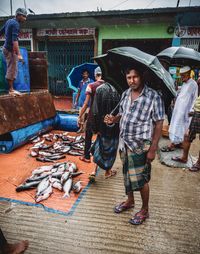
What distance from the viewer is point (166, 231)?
2.71 meters

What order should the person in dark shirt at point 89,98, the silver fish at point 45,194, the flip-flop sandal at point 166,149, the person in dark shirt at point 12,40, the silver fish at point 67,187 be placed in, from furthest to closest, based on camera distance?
the flip-flop sandal at point 166,149
the person in dark shirt at point 12,40
the person in dark shirt at point 89,98
the silver fish at point 67,187
the silver fish at point 45,194

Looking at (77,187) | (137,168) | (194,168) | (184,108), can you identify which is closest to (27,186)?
(77,187)

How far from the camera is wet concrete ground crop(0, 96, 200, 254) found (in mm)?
2436

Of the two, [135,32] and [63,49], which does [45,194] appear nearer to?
[135,32]

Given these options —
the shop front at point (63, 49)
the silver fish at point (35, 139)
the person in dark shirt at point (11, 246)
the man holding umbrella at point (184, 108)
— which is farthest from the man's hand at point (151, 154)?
the shop front at point (63, 49)

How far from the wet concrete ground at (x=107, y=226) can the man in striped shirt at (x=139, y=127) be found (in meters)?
0.57

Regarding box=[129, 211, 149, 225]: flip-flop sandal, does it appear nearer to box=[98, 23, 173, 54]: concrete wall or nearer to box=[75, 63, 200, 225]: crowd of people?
box=[75, 63, 200, 225]: crowd of people

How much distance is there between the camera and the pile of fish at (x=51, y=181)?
3523 mm

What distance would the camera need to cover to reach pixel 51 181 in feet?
12.6

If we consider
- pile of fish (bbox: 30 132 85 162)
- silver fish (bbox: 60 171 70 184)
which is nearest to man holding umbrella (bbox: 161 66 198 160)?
pile of fish (bbox: 30 132 85 162)

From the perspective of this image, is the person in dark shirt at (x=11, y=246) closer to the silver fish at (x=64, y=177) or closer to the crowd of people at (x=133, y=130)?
the crowd of people at (x=133, y=130)

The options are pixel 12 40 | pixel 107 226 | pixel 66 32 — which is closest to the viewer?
pixel 107 226

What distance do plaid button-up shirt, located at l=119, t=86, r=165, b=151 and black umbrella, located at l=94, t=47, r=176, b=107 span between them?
136 millimetres

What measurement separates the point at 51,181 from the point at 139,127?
229 centimetres
